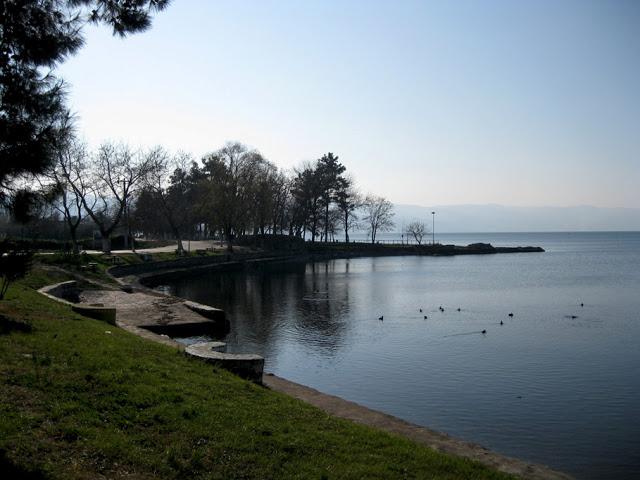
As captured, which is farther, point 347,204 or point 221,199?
point 347,204

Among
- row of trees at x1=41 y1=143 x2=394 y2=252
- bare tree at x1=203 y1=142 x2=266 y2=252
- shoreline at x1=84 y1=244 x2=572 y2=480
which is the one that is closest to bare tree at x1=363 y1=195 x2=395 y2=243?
row of trees at x1=41 y1=143 x2=394 y2=252

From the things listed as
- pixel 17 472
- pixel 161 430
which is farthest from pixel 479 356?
pixel 17 472

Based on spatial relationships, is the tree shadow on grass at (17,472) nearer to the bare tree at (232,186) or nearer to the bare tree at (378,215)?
the bare tree at (232,186)

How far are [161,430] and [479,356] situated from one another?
1597 cm

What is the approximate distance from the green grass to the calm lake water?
16.7ft

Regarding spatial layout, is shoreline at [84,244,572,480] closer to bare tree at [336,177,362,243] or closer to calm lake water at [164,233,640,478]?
calm lake water at [164,233,640,478]

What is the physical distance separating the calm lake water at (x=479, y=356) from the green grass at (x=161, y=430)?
5.08m

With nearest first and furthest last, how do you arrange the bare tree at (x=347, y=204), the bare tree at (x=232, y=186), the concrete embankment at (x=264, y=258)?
the concrete embankment at (x=264, y=258), the bare tree at (x=232, y=186), the bare tree at (x=347, y=204)

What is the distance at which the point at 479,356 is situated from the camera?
69.3 ft

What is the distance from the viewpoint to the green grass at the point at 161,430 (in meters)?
6.61

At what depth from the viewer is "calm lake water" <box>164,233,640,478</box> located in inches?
509

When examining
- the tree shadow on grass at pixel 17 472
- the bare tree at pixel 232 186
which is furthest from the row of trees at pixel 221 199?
the tree shadow on grass at pixel 17 472

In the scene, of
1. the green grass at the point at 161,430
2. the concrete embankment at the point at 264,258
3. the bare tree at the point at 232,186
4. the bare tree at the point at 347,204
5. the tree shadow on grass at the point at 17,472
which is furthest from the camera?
the bare tree at the point at 347,204

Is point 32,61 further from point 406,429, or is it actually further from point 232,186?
point 232,186
